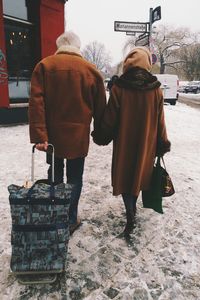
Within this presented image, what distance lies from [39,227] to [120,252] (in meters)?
0.94

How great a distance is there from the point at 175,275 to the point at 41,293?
112cm

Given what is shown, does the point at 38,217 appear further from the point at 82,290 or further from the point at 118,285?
the point at 118,285

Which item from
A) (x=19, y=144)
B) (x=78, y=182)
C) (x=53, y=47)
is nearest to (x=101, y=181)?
(x=78, y=182)


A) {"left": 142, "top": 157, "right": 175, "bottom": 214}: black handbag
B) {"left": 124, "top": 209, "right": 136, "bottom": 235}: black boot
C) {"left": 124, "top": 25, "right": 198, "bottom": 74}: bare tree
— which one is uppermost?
{"left": 124, "top": 25, "right": 198, "bottom": 74}: bare tree

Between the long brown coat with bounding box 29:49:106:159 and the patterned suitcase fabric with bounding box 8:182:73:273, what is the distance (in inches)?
20.1

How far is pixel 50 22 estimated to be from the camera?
865cm

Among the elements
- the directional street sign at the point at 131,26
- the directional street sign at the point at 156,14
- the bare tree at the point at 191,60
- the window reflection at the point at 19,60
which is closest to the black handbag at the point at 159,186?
the window reflection at the point at 19,60

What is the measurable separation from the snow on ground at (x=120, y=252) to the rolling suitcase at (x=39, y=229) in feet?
0.49

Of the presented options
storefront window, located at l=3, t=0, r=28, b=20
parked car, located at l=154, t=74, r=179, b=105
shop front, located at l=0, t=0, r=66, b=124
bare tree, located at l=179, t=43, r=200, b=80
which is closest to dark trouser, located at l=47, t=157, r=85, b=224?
shop front, located at l=0, t=0, r=66, b=124

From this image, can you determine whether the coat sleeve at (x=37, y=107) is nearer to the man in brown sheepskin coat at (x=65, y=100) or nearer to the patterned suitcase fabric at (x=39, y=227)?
the man in brown sheepskin coat at (x=65, y=100)

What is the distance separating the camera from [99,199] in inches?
152

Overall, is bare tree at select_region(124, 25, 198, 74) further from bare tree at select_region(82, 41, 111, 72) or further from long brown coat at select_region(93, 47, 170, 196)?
long brown coat at select_region(93, 47, 170, 196)

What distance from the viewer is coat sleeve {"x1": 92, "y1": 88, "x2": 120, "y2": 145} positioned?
2.63 meters

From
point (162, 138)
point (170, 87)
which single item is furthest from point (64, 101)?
point (170, 87)
